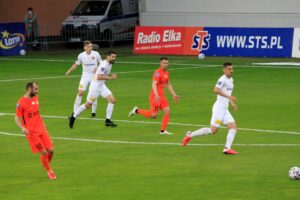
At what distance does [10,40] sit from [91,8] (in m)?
7.37

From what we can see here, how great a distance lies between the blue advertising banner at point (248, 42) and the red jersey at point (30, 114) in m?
30.2

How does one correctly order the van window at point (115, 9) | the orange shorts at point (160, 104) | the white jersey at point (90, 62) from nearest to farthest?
the orange shorts at point (160, 104), the white jersey at point (90, 62), the van window at point (115, 9)

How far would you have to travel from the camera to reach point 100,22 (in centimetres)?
5656

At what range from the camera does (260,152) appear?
20.9m

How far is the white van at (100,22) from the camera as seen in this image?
56844mm

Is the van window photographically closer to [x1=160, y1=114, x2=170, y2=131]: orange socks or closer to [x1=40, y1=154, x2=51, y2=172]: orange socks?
[x1=160, y1=114, x2=170, y2=131]: orange socks

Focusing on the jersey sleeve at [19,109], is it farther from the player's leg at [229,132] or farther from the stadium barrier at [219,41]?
the stadium barrier at [219,41]

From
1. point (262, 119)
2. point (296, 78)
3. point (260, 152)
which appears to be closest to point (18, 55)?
point (296, 78)

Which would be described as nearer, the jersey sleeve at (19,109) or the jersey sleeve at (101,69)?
the jersey sleeve at (19,109)

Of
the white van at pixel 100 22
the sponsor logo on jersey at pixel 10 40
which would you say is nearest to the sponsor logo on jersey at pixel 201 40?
the white van at pixel 100 22

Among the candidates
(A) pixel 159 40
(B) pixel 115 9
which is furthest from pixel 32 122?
(B) pixel 115 9

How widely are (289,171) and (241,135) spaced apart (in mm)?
5887

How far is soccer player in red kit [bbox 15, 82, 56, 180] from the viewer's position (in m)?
17.7

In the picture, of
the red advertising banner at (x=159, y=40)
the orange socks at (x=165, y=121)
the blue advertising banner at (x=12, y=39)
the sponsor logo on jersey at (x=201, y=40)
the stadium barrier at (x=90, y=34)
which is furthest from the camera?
the stadium barrier at (x=90, y=34)
